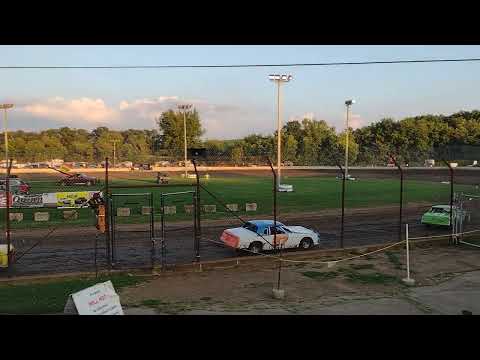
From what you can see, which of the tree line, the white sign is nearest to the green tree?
the tree line

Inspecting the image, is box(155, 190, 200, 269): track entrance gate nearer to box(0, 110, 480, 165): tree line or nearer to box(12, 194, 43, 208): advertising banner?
box(12, 194, 43, 208): advertising banner

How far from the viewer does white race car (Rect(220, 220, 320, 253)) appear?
1670 cm

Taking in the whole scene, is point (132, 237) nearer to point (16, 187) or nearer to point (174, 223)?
point (174, 223)

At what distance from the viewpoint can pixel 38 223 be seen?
925 inches

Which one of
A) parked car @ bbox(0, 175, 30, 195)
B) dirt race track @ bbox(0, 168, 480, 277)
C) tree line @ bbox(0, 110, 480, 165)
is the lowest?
dirt race track @ bbox(0, 168, 480, 277)

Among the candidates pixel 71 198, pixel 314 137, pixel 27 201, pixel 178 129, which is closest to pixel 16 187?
pixel 27 201

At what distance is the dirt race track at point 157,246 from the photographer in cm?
1552

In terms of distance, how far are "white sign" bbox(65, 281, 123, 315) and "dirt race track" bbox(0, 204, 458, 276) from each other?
8.40 metres

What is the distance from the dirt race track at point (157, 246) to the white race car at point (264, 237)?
651mm

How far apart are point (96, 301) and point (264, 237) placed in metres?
10.9

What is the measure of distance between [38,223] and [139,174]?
1544 inches
